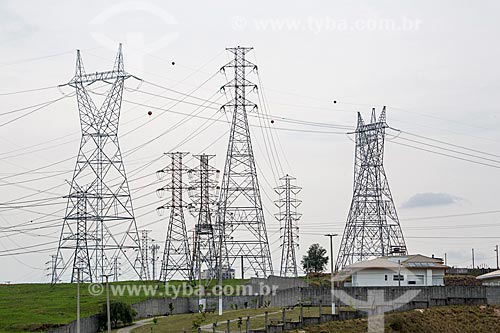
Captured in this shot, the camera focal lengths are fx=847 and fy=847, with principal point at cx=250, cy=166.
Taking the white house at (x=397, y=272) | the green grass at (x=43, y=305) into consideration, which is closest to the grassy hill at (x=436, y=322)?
the white house at (x=397, y=272)

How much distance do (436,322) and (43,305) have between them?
97.1ft

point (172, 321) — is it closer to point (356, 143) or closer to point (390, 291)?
point (390, 291)

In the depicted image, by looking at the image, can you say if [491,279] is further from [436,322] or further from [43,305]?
[43,305]

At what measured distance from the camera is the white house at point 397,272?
73.6 meters

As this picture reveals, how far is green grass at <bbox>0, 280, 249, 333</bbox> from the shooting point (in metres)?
55.5

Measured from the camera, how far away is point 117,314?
58844 millimetres

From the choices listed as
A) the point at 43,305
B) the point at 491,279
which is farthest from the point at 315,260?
the point at 43,305

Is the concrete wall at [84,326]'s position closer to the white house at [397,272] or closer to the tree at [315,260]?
the white house at [397,272]

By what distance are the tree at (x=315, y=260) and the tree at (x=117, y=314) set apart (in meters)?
45.8

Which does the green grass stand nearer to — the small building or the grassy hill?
the grassy hill

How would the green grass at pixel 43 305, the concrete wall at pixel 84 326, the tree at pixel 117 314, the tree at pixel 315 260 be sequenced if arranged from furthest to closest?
the tree at pixel 315 260 → the tree at pixel 117 314 → the green grass at pixel 43 305 → the concrete wall at pixel 84 326

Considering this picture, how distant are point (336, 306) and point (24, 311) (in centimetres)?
2254

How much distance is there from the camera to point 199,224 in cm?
7906

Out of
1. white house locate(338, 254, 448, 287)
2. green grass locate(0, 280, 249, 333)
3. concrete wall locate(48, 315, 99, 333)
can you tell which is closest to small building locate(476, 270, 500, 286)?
white house locate(338, 254, 448, 287)
